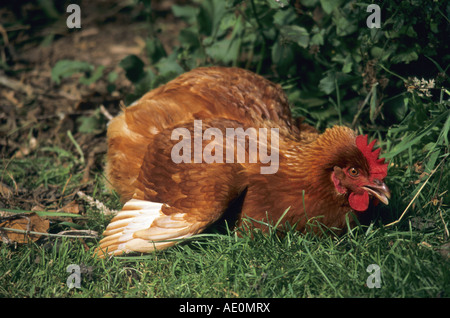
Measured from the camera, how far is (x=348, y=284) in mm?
2402

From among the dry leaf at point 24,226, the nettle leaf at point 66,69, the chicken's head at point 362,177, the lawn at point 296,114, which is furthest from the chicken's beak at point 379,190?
the nettle leaf at point 66,69

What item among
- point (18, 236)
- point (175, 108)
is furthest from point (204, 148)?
point (18, 236)

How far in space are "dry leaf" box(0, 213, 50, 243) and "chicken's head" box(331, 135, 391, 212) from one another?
6.24 feet

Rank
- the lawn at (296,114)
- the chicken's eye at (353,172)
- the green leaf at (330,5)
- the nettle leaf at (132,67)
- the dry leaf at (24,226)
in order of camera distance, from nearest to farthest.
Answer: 1. the lawn at (296,114)
2. the chicken's eye at (353,172)
3. the dry leaf at (24,226)
4. the green leaf at (330,5)
5. the nettle leaf at (132,67)

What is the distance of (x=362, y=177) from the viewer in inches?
104

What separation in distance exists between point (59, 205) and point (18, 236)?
1.73ft

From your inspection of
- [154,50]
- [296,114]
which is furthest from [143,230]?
[154,50]

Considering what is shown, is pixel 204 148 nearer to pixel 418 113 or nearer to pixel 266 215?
pixel 266 215

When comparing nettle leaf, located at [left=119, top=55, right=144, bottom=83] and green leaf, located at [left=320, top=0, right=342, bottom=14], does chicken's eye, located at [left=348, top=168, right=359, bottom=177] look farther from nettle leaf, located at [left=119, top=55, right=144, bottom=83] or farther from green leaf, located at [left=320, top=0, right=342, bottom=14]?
nettle leaf, located at [left=119, top=55, right=144, bottom=83]

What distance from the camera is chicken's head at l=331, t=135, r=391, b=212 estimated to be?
262 centimetres

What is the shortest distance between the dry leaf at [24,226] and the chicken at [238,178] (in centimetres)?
49

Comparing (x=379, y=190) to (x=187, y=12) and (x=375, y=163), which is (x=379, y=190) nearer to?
(x=375, y=163)

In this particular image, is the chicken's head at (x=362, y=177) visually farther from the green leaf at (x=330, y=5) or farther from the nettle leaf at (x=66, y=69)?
the nettle leaf at (x=66, y=69)

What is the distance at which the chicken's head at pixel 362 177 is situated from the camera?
262 centimetres
